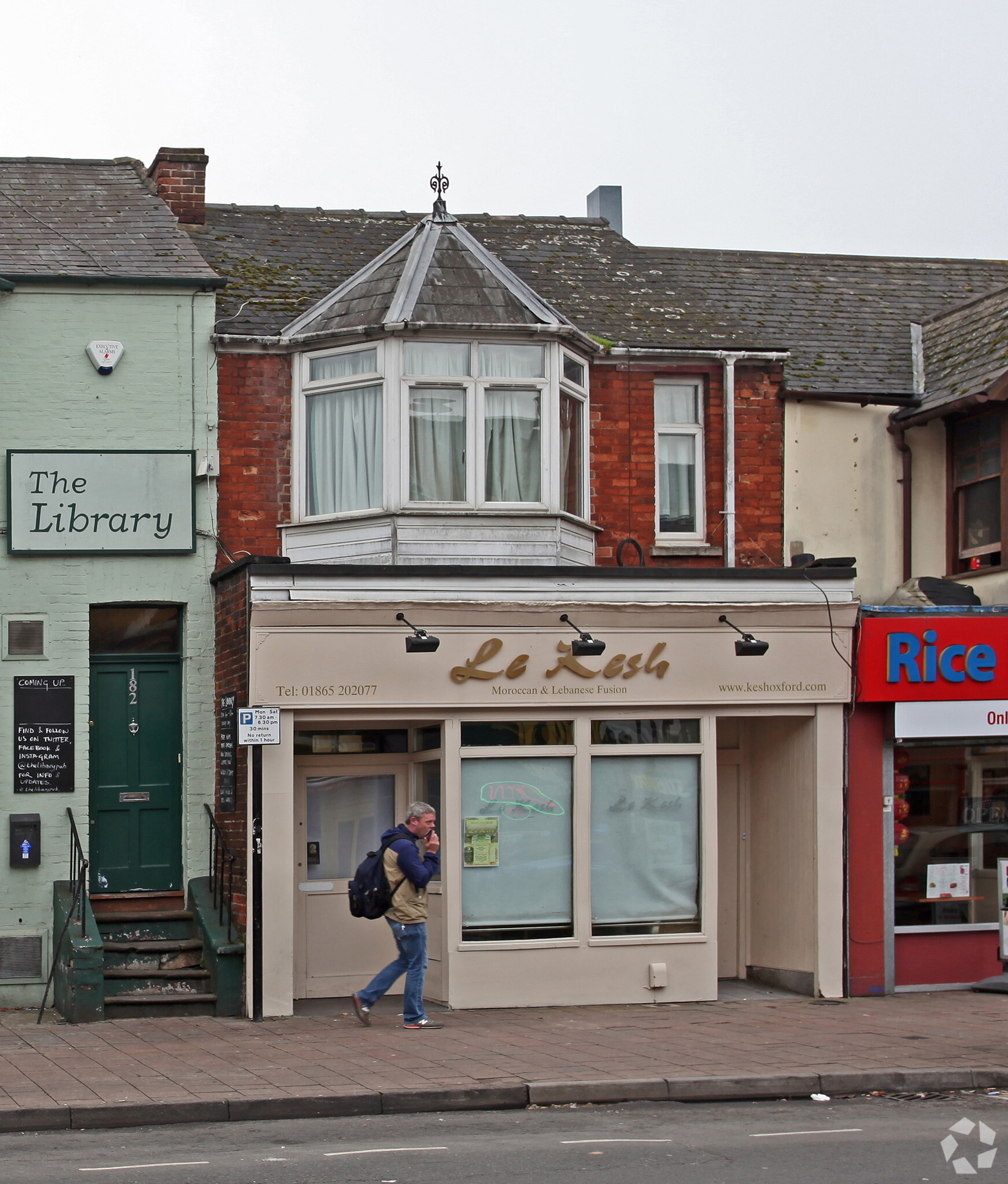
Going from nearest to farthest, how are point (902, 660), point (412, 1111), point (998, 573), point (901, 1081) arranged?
point (412, 1111), point (901, 1081), point (902, 660), point (998, 573)

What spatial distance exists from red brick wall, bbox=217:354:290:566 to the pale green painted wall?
0.15 metres

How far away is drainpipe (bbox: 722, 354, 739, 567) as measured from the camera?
15719mm

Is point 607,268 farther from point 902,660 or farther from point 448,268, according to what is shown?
point 902,660

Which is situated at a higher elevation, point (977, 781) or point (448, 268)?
point (448, 268)

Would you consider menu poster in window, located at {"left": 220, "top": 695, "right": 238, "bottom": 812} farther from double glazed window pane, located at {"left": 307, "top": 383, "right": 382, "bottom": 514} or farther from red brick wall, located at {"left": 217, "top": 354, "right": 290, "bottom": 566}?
double glazed window pane, located at {"left": 307, "top": 383, "right": 382, "bottom": 514}

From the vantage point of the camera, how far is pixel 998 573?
1531 centimetres

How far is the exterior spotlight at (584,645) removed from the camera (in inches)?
520

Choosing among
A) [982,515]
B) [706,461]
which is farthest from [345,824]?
[982,515]

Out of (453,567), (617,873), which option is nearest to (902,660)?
(617,873)

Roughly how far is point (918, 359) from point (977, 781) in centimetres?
489

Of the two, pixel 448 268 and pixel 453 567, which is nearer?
pixel 453 567

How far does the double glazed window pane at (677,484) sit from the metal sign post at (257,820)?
199 inches

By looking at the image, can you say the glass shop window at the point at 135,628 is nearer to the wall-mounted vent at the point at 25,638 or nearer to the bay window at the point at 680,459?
the wall-mounted vent at the point at 25,638

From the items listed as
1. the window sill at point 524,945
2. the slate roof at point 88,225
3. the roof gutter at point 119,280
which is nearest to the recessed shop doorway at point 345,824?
the window sill at point 524,945
